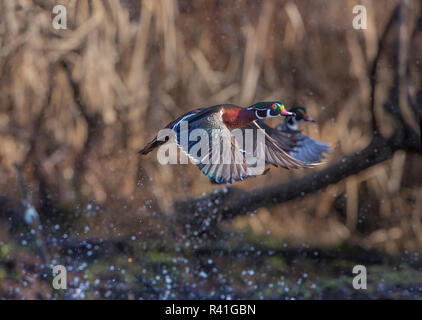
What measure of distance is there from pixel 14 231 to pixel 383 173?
214cm

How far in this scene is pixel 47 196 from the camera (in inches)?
111

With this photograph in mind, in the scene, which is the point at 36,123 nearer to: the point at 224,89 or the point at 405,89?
the point at 224,89

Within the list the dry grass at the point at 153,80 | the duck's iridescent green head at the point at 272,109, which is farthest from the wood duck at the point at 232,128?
the dry grass at the point at 153,80

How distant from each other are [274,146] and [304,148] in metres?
0.22

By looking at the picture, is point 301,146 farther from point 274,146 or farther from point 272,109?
point 272,109

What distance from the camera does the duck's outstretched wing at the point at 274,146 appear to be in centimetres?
161

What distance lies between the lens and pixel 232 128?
1.56 metres

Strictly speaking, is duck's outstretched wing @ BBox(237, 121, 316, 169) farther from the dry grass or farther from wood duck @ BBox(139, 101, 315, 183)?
the dry grass

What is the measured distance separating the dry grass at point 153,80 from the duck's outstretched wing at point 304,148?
86cm

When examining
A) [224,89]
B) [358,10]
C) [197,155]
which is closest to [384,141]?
[358,10]

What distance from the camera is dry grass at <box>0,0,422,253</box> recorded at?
261 cm

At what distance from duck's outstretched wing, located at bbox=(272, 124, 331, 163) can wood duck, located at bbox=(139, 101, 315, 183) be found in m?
0.10

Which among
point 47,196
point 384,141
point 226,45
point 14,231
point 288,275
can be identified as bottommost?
point 288,275

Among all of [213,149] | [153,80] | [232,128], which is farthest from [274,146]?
[153,80]
